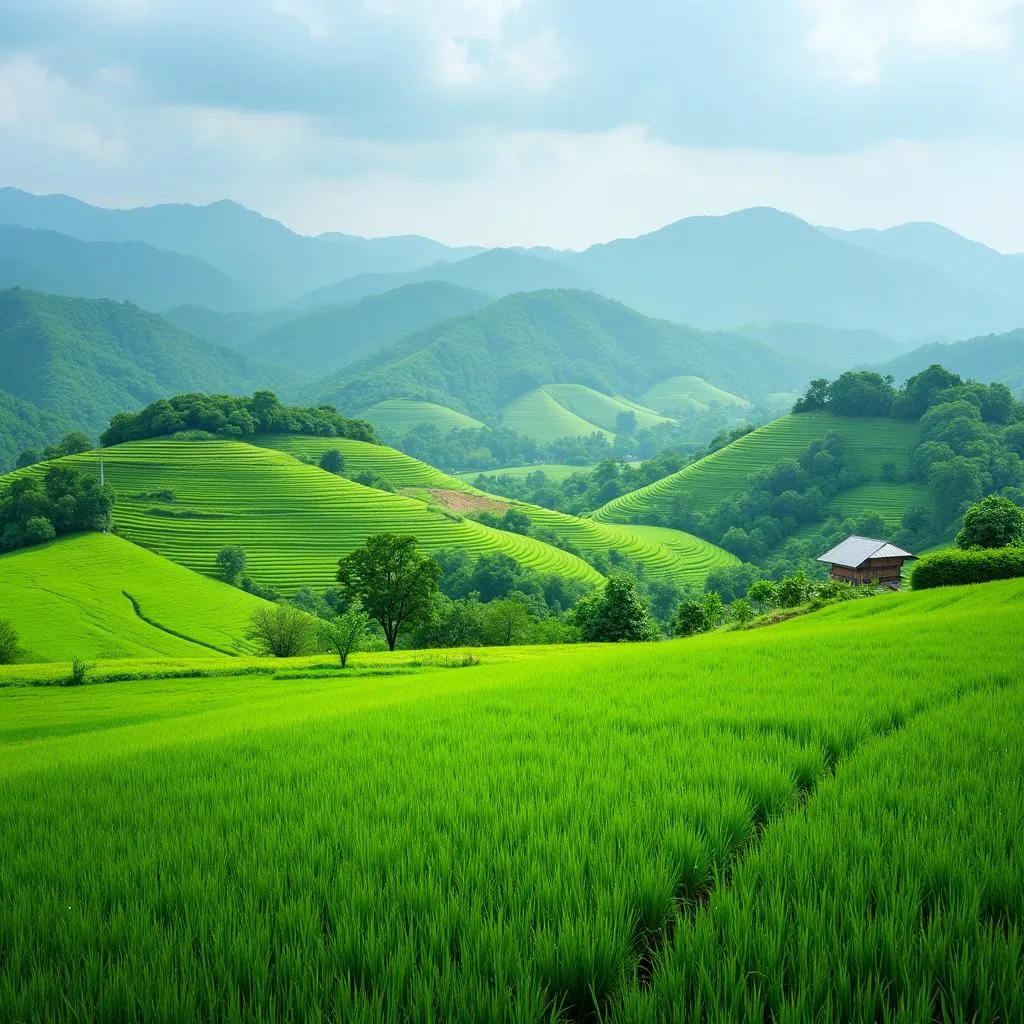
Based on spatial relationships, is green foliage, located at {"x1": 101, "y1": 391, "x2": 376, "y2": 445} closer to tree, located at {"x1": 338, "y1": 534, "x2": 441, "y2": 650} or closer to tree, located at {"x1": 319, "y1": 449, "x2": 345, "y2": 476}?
Answer: tree, located at {"x1": 319, "y1": 449, "x2": 345, "y2": 476}

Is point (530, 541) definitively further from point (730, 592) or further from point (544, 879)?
point (544, 879)

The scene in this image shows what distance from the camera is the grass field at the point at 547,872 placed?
3252 mm

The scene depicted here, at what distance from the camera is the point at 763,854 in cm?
455

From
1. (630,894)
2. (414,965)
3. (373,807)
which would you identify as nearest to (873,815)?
(630,894)

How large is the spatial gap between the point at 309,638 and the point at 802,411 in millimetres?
137332

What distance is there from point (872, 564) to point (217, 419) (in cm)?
11040

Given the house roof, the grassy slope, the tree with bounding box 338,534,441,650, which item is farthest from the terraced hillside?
the tree with bounding box 338,534,441,650

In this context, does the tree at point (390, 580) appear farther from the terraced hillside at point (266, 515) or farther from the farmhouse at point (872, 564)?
the terraced hillside at point (266, 515)

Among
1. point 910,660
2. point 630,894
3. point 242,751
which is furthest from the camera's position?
point 910,660

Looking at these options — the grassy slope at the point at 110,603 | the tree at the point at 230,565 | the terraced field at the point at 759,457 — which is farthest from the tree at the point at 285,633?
the terraced field at the point at 759,457

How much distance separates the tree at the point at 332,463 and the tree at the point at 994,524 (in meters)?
104

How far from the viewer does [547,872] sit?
4.46m

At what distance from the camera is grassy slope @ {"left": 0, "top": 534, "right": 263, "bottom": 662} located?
5741cm

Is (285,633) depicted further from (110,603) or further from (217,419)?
(217,419)
